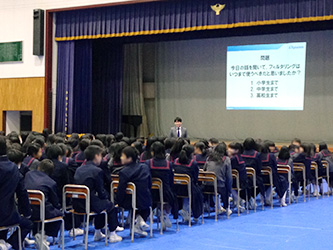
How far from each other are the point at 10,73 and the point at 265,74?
7490mm

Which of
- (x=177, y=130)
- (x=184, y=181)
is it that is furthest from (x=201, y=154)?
(x=177, y=130)

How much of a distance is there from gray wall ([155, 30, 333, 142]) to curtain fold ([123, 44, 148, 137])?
558mm

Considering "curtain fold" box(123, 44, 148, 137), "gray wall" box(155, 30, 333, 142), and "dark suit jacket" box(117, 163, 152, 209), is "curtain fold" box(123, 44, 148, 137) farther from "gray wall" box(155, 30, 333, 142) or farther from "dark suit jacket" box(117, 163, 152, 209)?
"dark suit jacket" box(117, 163, 152, 209)

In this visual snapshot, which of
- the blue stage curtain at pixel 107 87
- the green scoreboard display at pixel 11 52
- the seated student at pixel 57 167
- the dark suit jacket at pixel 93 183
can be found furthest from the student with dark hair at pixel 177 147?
the green scoreboard display at pixel 11 52

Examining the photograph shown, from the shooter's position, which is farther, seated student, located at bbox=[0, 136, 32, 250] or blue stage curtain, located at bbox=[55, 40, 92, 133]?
blue stage curtain, located at bbox=[55, 40, 92, 133]

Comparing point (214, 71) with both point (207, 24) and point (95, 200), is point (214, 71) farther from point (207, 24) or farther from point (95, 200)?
point (95, 200)

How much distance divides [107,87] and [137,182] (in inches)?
418

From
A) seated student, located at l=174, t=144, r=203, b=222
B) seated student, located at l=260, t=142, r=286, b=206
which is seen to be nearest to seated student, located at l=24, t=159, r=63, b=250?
seated student, located at l=174, t=144, r=203, b=222

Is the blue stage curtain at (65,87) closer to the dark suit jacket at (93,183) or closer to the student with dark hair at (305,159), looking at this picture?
the student with dark hair at (305,159)

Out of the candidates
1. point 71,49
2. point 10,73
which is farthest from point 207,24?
point 10,73

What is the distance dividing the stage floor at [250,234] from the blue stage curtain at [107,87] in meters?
9.05

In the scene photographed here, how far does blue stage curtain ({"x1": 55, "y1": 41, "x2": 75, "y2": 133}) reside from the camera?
568 inches

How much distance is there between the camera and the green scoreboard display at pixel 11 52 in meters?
14.8

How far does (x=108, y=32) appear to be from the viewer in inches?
540
